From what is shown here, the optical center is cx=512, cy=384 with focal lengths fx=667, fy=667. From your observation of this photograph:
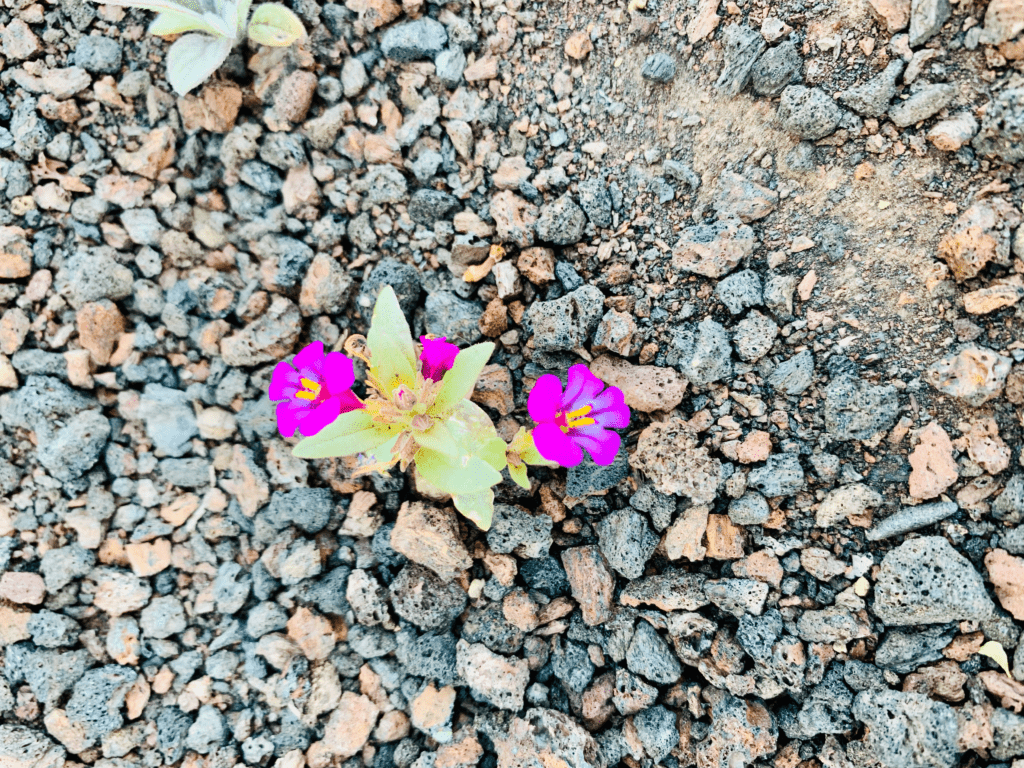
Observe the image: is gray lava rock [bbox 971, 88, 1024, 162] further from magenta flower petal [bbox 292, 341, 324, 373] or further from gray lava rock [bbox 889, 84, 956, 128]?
magenta flower petal [bbox 292, 341, 324, 373]

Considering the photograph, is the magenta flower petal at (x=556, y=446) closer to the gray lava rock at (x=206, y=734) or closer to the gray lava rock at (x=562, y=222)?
the gray lava rock at (x=562, y=222)

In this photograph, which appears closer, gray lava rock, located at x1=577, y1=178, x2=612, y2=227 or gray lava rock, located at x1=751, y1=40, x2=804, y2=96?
gray lava rock, located at x1=751, y1=40, x2=804, y2=96

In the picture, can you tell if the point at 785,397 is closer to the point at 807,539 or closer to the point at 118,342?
the point at 807,539

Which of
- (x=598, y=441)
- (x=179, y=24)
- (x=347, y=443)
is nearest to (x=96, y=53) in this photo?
(x=179, y=24)

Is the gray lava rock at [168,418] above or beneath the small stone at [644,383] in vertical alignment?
beneath

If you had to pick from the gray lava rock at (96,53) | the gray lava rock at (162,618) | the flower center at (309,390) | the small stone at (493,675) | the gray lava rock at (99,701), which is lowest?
the gray lava rock at (99,701)

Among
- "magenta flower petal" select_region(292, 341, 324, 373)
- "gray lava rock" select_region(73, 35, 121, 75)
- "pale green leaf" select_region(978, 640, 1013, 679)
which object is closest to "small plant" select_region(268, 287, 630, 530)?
"magenta flower petal" select_region(292, 341, 324, 373)

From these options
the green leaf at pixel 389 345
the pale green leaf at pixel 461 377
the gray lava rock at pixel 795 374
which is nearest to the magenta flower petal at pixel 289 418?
the green leaf at pixel 389 345
